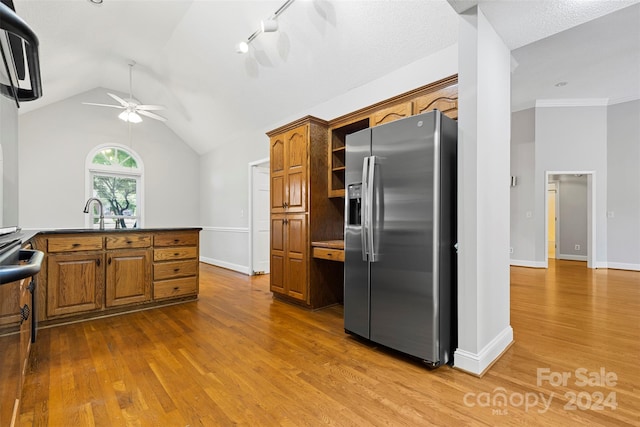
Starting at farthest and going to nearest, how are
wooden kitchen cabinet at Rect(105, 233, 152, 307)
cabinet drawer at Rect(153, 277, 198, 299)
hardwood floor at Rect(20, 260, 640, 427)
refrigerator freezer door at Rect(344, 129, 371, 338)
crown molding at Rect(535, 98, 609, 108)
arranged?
crown molding at Rect(535, 98, 609, 108), cabinet drawer at Rect(153, 277, 198, 299), wooden kitchen cabinet at Rect(105, 233, 152, 307), refrigerator freezer door at Rect(344, 129, 371, 338), hardwood floor at Rect(20, 260, 640, 427)

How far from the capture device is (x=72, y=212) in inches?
237

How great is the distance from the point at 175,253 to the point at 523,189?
668 cm

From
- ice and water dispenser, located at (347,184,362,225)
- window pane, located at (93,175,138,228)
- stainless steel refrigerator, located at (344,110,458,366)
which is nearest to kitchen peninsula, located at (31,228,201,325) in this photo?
ice and water dispenser, located at (347,184,362,225)

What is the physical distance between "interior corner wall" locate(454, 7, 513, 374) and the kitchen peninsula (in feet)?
10.2

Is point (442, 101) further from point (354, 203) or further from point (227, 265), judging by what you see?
point (227, 265)

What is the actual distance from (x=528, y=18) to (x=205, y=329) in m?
3.56

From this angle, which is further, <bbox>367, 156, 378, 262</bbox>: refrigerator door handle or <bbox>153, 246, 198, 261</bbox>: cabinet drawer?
<bbox>153, 246, 198, 261</bbox>: cabinet drawer

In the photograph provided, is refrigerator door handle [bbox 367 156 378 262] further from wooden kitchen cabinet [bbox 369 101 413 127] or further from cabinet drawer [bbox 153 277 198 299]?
cabinet drawer [bbox 153 277 198 299]

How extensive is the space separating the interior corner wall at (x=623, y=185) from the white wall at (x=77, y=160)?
912 centimetres

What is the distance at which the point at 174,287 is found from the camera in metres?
3.64

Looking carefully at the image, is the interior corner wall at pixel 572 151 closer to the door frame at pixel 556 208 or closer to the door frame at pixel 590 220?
the door frame at pixel 590 220

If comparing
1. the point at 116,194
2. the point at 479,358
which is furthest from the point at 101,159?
the point at 479,358

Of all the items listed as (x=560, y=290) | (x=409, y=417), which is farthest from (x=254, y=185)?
(x=560, y=290)

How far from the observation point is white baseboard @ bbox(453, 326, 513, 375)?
6.55 feet
